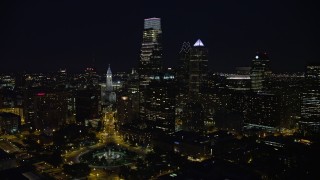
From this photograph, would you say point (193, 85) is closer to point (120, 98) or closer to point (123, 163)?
point (120, 98)

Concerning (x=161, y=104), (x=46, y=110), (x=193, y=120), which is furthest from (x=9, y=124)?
(x=193, y=120)

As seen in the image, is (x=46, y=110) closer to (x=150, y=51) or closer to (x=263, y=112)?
(x=150, y=51)

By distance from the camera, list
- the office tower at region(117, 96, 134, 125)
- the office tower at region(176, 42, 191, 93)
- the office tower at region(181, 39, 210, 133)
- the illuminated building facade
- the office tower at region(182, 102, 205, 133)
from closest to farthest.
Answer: the office tower at region(182, 102, 205, 133) → the illuminated building facade → the office tower at region(117, 96, 134, 125) → the office tower at region(181, 39, 210, 133) → the office tower at region(176, 42, 191, 93)

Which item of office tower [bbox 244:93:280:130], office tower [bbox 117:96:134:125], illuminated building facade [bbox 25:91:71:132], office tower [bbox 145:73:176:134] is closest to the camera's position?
illuminated building facade [bbox 25:91:71:132]

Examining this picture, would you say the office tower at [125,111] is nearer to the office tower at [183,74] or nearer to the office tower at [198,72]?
the office tower at [183,74]

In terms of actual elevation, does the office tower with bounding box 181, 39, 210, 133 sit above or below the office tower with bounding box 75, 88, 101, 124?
above

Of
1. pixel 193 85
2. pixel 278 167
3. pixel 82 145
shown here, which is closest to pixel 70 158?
pixel 82 145

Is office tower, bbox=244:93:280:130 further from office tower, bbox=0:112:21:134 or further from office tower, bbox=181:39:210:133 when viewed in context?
office tower, bbox=0:112:21:134

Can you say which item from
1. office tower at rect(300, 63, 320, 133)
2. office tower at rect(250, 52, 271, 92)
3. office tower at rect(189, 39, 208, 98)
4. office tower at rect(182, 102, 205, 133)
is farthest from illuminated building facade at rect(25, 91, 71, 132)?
office tower at rect(250, 52, 271, 92)
